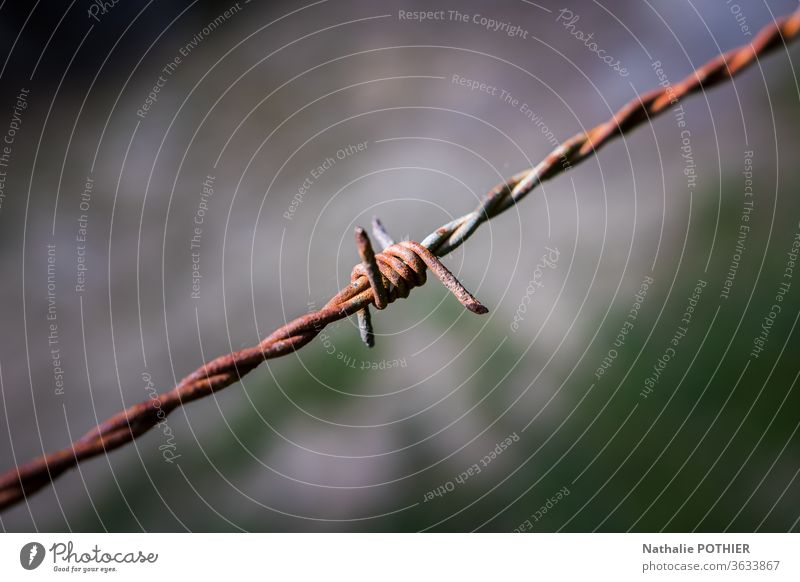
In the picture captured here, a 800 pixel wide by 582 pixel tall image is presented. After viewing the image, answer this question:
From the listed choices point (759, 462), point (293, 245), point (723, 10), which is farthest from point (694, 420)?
point (293, 245)

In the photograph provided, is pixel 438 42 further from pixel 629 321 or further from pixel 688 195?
pixel 629 321
